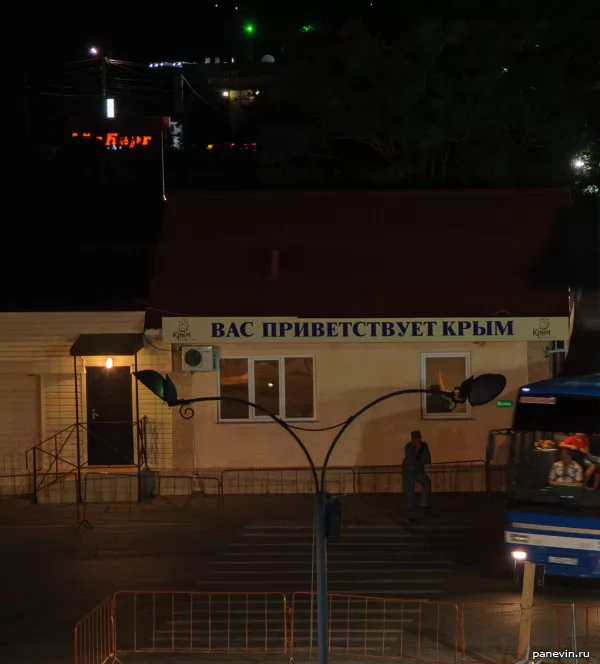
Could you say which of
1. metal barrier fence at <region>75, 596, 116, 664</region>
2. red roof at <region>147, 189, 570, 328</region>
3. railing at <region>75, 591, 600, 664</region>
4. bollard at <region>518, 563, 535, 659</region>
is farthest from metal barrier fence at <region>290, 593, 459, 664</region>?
red roof at <region>147, 189, 570, 328</region>

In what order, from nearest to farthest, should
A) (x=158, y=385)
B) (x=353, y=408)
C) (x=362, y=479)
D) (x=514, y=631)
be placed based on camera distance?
(x=158, y=385)
(x=514, y=631)
(x=362, y=479)
(x=353, y=408)

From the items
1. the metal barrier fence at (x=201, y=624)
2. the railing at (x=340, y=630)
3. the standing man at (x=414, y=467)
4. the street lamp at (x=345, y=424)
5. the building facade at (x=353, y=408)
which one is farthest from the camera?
the building facade at (x=353, y=408)

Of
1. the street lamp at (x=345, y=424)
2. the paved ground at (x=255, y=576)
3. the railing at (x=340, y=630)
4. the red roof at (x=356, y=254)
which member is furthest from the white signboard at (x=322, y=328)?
the street lamp at (x=345, y=424)

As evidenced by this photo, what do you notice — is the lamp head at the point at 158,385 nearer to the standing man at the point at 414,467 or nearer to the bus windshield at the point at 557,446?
the bus windshield at the point at 557,446

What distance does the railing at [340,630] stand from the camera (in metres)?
11.6

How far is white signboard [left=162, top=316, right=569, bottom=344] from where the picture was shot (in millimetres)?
19609

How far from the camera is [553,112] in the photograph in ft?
94.2

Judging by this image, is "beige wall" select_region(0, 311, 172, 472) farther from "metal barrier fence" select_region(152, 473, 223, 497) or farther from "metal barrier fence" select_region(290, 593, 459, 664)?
"metal barrier fence" select_region(290, 593, 459, 664)

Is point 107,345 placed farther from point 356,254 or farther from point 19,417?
point 356,254

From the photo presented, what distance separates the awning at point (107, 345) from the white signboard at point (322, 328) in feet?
1.96

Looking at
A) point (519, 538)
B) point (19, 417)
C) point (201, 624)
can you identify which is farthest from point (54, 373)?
point (519, 538)

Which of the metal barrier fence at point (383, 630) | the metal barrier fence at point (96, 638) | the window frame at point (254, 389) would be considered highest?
the window frame at point (254, 389)

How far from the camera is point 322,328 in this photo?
19.7 meters

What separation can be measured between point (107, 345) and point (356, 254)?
4951 millimetres
